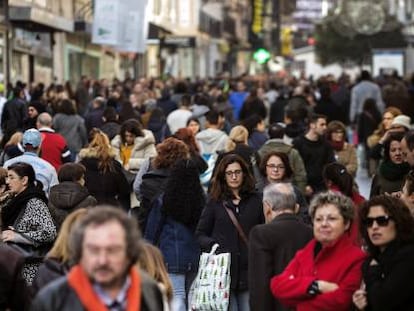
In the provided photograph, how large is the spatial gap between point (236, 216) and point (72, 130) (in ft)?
31.0

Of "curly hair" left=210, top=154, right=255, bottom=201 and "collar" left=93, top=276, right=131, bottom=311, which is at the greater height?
"collar" left=93, top=276, right=131, bottom=311

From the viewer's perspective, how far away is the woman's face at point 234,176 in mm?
10680

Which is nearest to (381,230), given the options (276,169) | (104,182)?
(276,169)

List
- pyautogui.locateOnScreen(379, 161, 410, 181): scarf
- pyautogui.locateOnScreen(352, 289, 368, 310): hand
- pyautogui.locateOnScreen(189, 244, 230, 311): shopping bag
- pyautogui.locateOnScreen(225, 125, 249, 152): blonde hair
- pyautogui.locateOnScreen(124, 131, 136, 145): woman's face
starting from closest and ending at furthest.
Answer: pyautogui.locateOnScreen(352, 289, 368, 310): hand, pyautogui.locateOnScreen(189, 244, 230, 311): shopping bag, pyautogui.locateOnScreen(379, 161, 410, 181): scarf, pyautogui.locateOnScreen(225, 125, 249, 152): blonde hair, pyautogui.locateOnScreen(124, 131, 136, 145): woman's face

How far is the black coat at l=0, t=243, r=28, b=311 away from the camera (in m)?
6.93

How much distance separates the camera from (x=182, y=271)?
1102 centimetres

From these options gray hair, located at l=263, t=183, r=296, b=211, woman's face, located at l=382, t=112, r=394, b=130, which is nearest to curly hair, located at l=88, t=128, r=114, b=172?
gray hair, located at l=263, t=183, r=296, b=211

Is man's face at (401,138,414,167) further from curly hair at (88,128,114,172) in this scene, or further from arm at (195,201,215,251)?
curly hair at (88,128,114,172)

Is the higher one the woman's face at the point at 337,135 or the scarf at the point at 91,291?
the scarf at the point at 91,291

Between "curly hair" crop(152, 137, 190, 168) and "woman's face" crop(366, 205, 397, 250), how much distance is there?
468 cm

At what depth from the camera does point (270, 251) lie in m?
8.50

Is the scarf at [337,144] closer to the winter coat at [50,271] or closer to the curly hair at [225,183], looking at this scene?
the curly hair at [225,183]

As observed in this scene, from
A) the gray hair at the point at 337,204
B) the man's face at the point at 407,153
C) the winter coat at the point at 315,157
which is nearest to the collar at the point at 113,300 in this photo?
the gray hair at the point at 337,204

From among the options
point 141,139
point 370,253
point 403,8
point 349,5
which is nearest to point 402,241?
point 370,253
